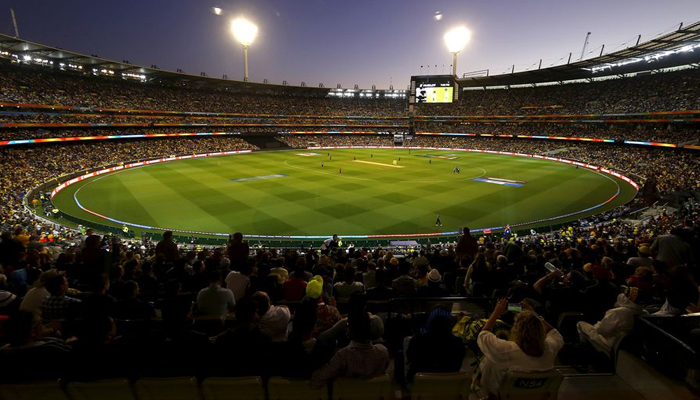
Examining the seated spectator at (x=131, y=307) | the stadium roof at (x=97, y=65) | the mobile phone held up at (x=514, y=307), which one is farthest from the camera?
the stadium roof at (x=97, y=65)

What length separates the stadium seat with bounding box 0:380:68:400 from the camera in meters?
3.58

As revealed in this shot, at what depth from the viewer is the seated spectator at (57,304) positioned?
212 inches

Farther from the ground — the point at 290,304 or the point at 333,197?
the point at 290,304

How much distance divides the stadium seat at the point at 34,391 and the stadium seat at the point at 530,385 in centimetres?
473

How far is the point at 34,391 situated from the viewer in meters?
3.61

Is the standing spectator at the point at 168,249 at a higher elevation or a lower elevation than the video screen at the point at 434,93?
lower

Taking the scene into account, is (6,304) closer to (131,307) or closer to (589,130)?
(131,307)

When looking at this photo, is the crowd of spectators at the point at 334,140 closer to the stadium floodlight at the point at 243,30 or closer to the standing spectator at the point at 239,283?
the stadium floodlight at the point at 243,30

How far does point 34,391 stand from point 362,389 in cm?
351

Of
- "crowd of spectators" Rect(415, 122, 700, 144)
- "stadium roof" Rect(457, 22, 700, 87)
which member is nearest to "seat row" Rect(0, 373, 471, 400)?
"stadium roof" Rect(457, 22, 700, 87)

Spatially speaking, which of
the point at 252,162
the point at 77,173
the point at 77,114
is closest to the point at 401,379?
the point at 77,173

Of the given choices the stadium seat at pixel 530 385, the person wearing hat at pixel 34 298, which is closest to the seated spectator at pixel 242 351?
the stadium seat at pixel 530 385

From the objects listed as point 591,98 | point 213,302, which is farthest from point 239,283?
point 591,98

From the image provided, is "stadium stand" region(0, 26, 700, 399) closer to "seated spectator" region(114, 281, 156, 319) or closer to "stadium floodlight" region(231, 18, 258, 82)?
"seated spectator" region(114, 281, 156, 319)
